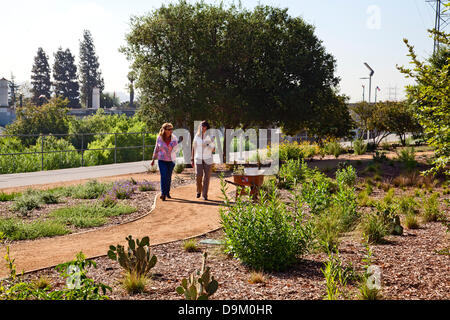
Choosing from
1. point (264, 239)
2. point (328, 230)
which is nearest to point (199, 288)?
point (264, 239)

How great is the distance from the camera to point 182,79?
1747 cm

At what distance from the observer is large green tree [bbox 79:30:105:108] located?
263 feet

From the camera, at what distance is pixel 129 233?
7.94 meters

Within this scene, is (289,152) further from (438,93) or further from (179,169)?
(438,93)

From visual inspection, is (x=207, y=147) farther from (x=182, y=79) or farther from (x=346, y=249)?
(x=182, y=79)

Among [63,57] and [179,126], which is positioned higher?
[63,57]

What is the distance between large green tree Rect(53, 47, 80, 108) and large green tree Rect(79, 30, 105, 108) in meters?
1.22

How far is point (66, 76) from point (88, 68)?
4.16 m

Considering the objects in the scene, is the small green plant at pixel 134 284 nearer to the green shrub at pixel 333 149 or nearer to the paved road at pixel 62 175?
the paved road at pixel 62 175

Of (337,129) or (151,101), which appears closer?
(151,101)

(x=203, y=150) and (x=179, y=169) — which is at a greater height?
(x=203, y=150)

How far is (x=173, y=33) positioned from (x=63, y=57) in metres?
69.1

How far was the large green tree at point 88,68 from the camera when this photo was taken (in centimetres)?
8025
